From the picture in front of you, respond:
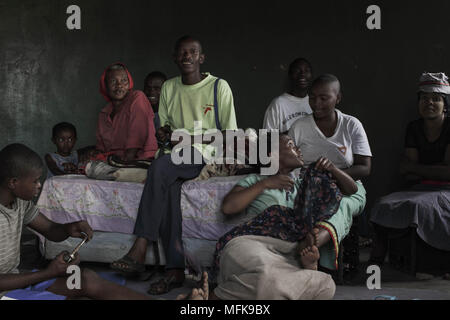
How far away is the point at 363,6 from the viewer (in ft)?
18.7

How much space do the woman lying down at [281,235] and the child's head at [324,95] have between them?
63 cm

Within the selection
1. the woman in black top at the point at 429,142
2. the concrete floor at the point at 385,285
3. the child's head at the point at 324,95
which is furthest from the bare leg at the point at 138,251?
the woman in black top at the point at 429,142

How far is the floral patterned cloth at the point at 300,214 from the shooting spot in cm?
311

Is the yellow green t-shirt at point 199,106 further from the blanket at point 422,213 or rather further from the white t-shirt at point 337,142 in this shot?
the blanket at point 422,213

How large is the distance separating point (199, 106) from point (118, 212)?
1.08 m

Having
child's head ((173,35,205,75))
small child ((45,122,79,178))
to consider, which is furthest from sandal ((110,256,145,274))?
small child ((45,122,79,178))

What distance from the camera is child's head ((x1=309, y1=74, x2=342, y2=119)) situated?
3.86 meters

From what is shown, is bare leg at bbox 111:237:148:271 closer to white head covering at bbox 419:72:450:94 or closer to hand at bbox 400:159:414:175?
hand at bbox 400:159:414:175

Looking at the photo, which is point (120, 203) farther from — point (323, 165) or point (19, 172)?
point (323, 165)

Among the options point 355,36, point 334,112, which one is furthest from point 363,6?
point 334,112

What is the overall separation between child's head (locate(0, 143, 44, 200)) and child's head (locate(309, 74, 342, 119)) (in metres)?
2.16

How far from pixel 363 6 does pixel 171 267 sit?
12.3 feet

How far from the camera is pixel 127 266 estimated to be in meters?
3.51

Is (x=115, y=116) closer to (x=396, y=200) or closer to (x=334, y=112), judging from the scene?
(x=334, y=112)
